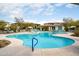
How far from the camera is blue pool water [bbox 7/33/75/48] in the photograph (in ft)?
16.5

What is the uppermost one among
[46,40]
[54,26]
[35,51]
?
[54,26]

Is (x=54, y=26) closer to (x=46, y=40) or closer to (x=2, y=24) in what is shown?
(x=46, y=40)

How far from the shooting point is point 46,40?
509 cm

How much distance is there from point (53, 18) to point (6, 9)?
48.9 inches

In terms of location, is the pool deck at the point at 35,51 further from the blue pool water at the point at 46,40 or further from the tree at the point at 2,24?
the tree at the point at 2,24

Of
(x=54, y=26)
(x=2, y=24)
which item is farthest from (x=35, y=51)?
(x=2, y=24)

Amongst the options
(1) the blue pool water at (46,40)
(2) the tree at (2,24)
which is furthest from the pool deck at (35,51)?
(2) the tree at (2,24)

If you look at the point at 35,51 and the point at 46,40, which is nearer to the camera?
the point at 35,51

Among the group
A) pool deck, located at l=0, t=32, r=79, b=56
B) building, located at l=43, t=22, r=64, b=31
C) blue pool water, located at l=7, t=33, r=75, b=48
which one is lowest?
pool deck, located at l=0, t=32, r=79, b=56

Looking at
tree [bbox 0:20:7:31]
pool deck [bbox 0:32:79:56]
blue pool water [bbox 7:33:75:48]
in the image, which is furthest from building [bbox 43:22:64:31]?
tree [bbox 0:20:7:31]

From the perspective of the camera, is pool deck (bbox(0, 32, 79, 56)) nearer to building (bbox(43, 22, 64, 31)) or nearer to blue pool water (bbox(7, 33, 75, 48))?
blue pool water (bbox(7, 33, 75, 48))

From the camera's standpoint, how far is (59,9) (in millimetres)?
5039

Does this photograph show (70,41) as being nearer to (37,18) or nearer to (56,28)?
(56,28)

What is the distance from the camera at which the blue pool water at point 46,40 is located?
16.5 ft
